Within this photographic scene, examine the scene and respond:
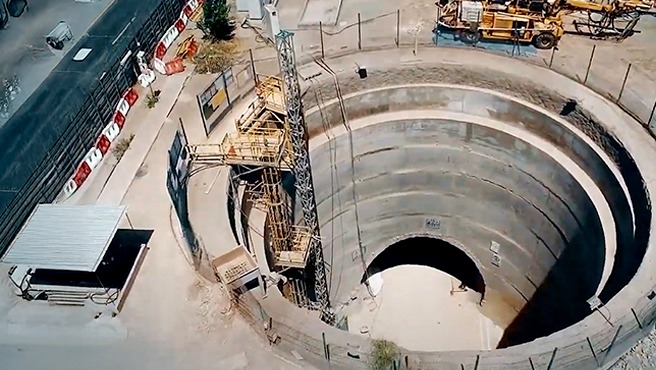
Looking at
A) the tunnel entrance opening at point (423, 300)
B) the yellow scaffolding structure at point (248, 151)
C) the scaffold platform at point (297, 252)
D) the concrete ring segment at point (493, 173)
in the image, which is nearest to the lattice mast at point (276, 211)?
the scaffold platform at point (297, 252)

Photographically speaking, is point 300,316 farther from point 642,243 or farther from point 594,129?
point 594,129

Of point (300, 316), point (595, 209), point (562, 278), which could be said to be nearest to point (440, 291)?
point (562, 278)

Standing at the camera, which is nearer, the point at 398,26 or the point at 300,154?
the point at 300,154

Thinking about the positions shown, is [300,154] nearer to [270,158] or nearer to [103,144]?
[270,158]

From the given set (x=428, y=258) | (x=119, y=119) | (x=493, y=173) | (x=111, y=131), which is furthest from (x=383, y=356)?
(x=428, y=258)

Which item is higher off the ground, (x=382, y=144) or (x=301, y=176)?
(x=301, y=176)

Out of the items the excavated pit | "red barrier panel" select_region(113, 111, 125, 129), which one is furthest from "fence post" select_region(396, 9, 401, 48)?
"red barrier panel" select_region(113, 111, 125, 129)
